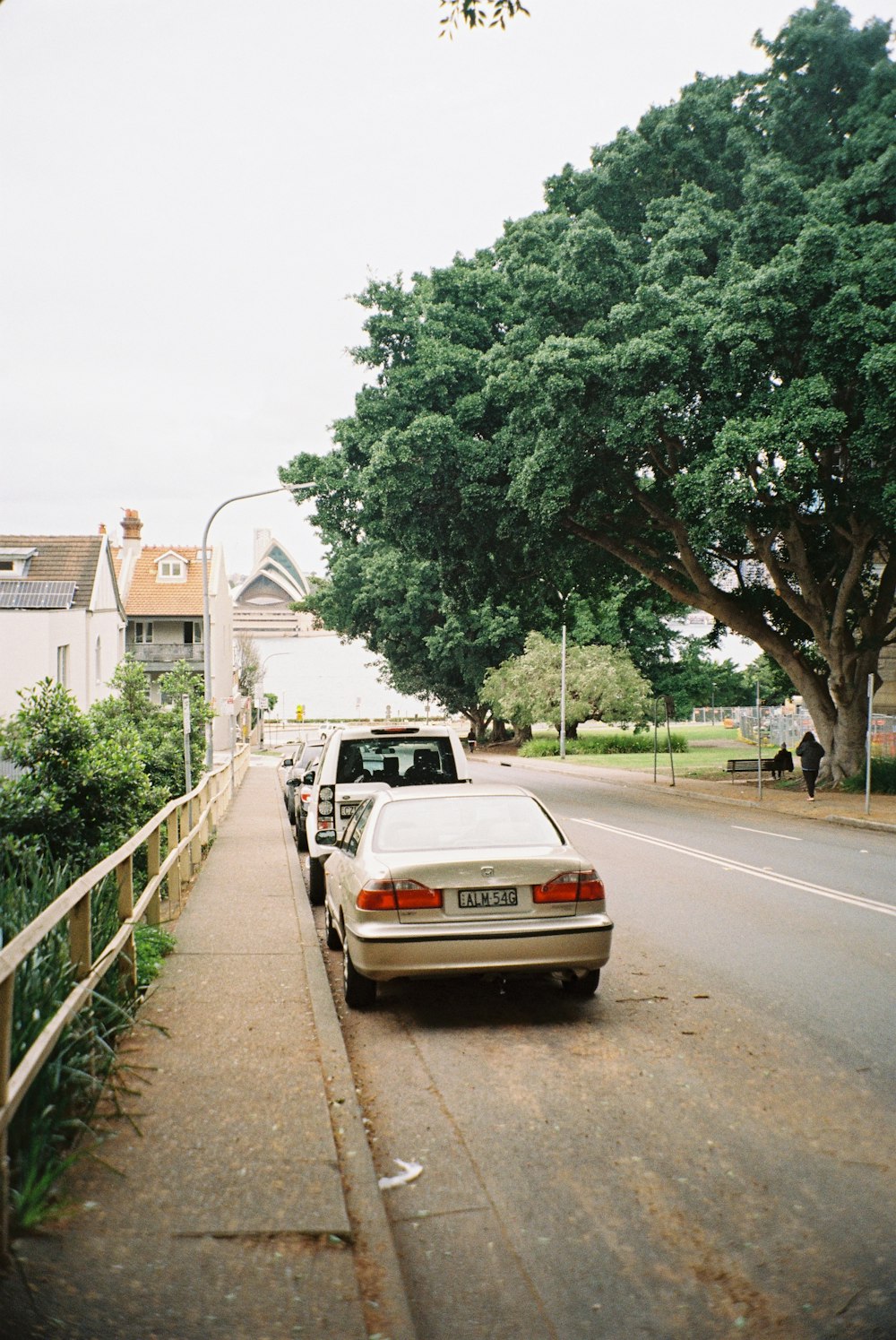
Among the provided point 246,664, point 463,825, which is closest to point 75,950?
point 463,825

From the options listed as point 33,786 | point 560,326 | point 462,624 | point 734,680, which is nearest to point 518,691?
point 462,624

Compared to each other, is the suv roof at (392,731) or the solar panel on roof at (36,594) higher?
the solar panel on roof at (36,594)

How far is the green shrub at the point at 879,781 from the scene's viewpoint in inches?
1041

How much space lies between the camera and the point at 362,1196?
174 inches

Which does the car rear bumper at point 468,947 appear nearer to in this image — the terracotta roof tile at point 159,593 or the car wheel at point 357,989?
the car wheel at point 357,989

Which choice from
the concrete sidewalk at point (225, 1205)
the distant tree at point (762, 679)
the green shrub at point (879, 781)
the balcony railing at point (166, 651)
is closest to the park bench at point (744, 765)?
the green shrub at point (879, 781)

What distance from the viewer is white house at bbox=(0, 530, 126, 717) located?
27453 millimetres

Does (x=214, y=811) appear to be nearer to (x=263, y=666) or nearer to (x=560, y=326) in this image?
(x=560, y=326)

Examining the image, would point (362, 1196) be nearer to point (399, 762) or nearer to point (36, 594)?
point (399, 762)

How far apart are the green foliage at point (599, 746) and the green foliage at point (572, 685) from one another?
118 cm

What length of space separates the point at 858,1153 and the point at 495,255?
1079 inches

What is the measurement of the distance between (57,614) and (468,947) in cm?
2336

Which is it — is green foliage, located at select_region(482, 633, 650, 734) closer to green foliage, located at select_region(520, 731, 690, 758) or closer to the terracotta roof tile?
green foliage, located at select_region(520, 731, 690, 758)

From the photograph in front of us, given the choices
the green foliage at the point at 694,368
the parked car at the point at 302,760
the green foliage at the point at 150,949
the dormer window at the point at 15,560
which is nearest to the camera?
the green foliage at the point at 150,949
